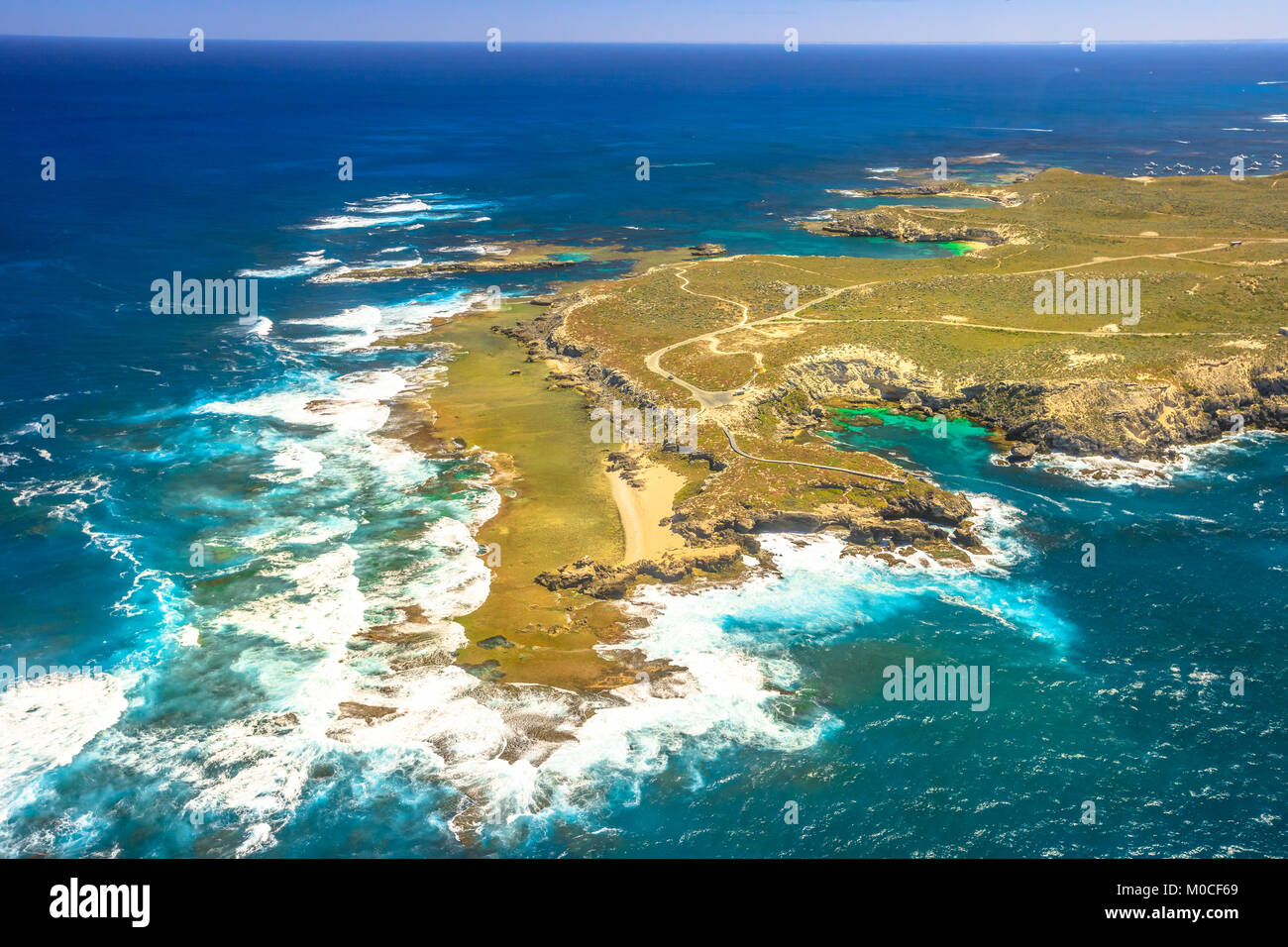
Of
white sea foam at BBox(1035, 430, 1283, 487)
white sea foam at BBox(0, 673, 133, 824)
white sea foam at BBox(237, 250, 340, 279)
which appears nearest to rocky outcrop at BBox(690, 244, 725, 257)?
white sea foam at BBox(237, 250, 340, 279)

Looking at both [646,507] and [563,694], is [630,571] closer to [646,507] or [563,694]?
[646,507]

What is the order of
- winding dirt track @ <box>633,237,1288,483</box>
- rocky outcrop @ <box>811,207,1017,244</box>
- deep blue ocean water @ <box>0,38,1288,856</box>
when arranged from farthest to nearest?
1. rocky outcrop @ <box>811,207,1017,244</box>
2. winding dirt track @ <box>633,237,1288,483</box>
3. deep blue ocean water @ <box>0,38,1288,856</box>

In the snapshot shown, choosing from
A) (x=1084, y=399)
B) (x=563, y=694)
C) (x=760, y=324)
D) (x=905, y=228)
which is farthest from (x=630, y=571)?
(x=905, y=228)

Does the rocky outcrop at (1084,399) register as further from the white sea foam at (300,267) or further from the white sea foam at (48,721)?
the white sea foam at (300,267)

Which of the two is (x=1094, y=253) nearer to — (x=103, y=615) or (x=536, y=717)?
(x=536, y=717)

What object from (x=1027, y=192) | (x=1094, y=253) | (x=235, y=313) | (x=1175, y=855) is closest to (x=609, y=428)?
(x=1175, y=855)

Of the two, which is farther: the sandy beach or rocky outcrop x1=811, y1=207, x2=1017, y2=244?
rocky outcrop x1=811, y1=207, x2=1017, y2=244

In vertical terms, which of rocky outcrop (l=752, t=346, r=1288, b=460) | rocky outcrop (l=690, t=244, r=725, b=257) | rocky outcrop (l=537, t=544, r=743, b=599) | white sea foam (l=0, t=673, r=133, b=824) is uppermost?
rocky outcrop (l=690, t=244, r=725, b=257)

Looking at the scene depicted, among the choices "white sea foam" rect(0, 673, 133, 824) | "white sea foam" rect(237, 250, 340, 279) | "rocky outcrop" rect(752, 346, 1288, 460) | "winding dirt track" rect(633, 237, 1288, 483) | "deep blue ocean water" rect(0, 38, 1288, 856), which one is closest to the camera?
"deep blue ocean water" rect(0, 38, 1288, 856)

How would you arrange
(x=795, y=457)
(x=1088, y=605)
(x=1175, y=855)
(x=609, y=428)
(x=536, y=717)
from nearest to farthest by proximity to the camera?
(x=1175, y=855) < (x=536, y=717) < (x=1088, y=605) < (x=795, y=457) < (x=609, y=428)

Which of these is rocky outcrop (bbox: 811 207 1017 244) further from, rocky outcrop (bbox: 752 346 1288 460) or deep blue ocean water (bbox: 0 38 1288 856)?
deep blue ocean water (bbox: 0 38 1288 856)
